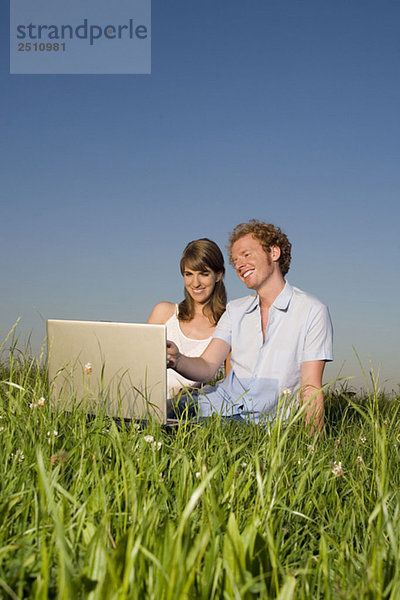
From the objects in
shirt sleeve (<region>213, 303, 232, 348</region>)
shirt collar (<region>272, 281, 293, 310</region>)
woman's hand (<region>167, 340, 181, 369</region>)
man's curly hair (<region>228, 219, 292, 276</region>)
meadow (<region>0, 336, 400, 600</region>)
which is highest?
man's curly hair (<region>228, 219, 292, 276</region>)

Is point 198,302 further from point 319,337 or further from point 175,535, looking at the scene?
point 175,535

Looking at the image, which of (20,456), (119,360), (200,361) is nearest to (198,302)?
(200,361)

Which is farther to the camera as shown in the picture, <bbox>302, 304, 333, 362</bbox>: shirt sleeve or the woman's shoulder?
the woman's shoulder

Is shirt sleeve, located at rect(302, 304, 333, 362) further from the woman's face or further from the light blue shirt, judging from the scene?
the woman's face

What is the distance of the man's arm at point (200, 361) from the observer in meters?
4.29

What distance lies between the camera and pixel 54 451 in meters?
2.64

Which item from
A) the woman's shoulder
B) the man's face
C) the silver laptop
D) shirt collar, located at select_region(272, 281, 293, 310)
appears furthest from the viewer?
the woman's shoulder

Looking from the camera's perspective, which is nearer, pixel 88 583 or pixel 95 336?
pixel 88 583

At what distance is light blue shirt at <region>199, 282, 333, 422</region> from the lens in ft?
14.5

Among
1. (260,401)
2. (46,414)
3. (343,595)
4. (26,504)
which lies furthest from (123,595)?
(260,401)

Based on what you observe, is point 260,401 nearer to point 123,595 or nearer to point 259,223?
point 259,223

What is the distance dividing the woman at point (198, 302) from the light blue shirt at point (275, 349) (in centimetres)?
120

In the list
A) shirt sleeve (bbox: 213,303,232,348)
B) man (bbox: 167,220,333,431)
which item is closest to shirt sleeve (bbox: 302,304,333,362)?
man (bbox: 167,220,333,431)

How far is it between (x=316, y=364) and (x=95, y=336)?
1.83 m
